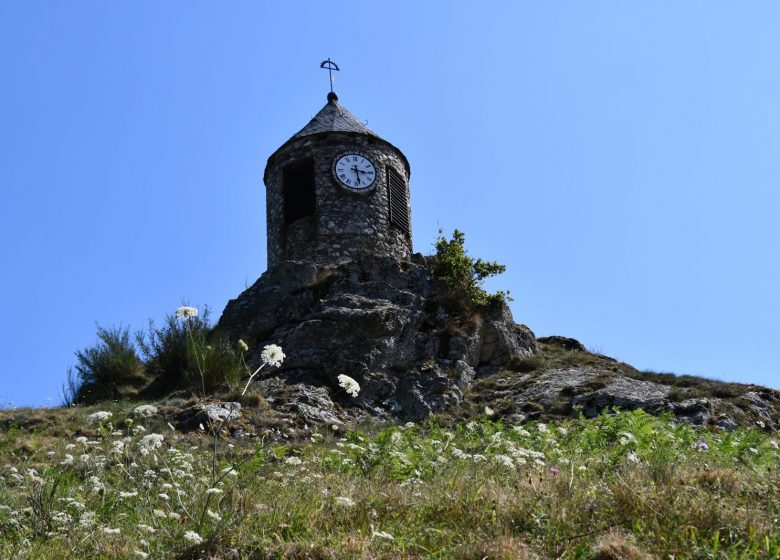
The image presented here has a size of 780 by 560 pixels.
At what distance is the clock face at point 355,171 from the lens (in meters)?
18.5

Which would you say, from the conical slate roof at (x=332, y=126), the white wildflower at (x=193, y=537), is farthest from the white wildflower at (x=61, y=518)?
the conical slate roof at (x=332, y=126)

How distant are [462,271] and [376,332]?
2899 mm

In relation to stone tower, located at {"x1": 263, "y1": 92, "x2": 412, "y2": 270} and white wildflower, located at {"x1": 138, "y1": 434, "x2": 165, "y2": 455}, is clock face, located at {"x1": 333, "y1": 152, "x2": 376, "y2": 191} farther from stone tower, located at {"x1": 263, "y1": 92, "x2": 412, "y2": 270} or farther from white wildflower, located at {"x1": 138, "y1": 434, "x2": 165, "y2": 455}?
white wildflower, located at {"x1": 138, "y1": 434, "x2": 165, "y2": 455}

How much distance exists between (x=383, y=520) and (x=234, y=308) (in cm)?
1239

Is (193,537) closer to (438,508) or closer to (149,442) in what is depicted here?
(438,508)

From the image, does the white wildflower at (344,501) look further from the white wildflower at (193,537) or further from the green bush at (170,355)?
the green bush at (170,355)

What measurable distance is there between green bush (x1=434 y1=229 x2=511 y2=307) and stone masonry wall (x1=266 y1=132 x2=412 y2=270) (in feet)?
3.38

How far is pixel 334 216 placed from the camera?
18047 mm

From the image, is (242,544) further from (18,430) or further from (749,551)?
→ (18,430)

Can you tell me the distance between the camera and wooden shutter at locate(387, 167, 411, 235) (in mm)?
18797

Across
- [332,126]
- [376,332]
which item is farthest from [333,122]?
→ [376,332]

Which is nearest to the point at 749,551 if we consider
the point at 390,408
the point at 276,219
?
the point at 390,408

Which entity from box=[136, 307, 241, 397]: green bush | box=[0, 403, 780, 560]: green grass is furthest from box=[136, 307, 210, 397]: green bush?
box=[0, 403, 780, 560]: green grass

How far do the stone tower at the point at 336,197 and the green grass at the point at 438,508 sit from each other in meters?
11.0
